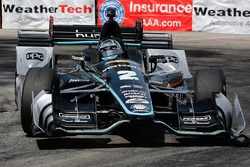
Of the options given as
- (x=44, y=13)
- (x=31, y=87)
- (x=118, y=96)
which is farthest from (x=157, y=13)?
(x=118, y=96)

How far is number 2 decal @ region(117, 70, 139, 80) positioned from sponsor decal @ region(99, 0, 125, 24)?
19059 mm

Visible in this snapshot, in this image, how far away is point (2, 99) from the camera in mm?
12203

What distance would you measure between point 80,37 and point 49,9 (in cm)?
1633

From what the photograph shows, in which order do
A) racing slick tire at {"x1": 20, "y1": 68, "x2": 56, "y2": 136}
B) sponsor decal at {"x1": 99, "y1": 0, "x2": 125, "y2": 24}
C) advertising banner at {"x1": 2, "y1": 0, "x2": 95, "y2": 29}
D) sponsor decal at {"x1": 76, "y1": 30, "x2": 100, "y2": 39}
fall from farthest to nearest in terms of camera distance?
advertising banner at {"x1": 2, "y1": 0, "x2": 95, "y2": 29} < sponsor decal at {"x1": 99, "y1": 0, "x2": 125, "y2": 24} < sponsor decal at {"x1": 76, "y1": 30, "x2": 100, "y2": 39} < racing slick tire at {"x1": 20, "y1": 68, "x2": 56, "y2": 136}

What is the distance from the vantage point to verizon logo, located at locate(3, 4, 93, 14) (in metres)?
29.0

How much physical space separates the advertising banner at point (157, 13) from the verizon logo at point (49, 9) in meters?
0.88

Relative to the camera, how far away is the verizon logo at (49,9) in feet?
95.0

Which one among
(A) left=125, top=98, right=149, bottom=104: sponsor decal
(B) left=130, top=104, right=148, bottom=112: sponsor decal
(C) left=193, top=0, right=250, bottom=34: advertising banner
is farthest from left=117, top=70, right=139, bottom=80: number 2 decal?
(C) left=193, top=0, right=250, bottom=34: advertising banner

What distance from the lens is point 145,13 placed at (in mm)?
28344

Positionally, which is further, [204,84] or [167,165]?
[204,84]

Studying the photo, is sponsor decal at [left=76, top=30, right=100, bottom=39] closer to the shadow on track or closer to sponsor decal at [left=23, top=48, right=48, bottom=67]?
sponsor decal at [left=23, top=48, right=48, bottom=67]

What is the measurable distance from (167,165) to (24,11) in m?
22.3

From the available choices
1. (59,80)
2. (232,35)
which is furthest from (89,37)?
(232,35)

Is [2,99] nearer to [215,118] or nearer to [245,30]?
[215,118]
